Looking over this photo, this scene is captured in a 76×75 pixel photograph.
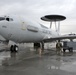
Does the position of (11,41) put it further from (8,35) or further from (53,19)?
(53,19)

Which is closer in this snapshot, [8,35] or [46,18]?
[8,35]

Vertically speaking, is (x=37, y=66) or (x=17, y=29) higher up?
(x=17, y=29)

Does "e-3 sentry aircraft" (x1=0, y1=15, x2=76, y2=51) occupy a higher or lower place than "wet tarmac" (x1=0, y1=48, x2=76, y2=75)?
higher

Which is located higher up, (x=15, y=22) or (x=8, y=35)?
(x=15, y=22)

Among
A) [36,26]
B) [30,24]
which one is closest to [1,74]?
[30,24]

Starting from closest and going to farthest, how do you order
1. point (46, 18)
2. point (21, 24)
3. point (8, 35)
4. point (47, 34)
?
point (8, 35) → point (21, 24) → point (47, 34) → point (46, 18)

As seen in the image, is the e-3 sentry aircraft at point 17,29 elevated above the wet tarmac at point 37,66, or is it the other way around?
the e-3 sentry aircraft at point 17,29

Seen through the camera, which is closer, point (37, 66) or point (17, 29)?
point (37, 66)

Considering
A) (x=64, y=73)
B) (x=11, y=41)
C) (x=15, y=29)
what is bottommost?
(x=64, y=73)

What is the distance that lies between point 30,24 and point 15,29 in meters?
3.18

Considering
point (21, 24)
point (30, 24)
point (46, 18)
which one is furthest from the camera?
point (46, 18)

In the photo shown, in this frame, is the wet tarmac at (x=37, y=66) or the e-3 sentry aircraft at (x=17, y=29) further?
the e-3 sentry aircraft at (x=17, y=29)

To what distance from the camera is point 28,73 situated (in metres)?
7.15

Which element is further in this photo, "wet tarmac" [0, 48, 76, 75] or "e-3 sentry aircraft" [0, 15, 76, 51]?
"e-3 sentry aircraft" [0, 15, 76, 51]
